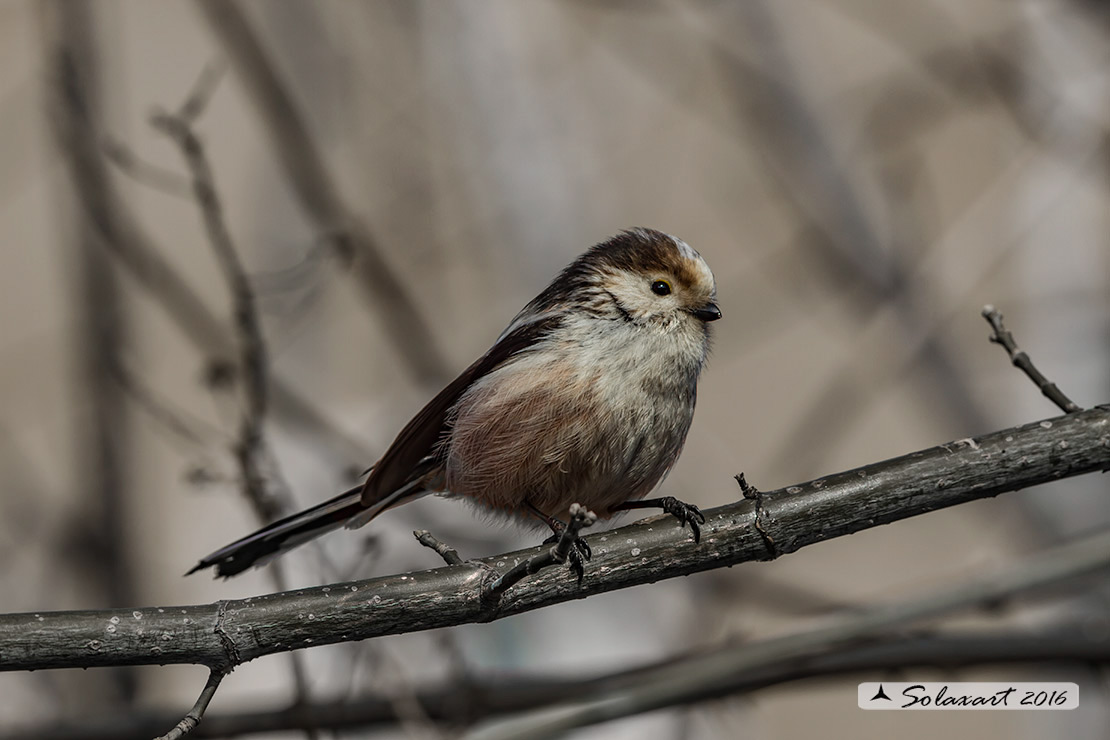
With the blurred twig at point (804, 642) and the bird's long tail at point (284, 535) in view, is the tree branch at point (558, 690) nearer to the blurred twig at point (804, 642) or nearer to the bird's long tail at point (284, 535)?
the blurred twig at point (804, 642)

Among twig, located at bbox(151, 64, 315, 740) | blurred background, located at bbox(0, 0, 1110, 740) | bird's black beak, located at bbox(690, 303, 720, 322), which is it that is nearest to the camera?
bird's black beak, located at bbox(690, 303, 720, 322)

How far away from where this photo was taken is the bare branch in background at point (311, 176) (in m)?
4.64

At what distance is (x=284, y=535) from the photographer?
3.13m

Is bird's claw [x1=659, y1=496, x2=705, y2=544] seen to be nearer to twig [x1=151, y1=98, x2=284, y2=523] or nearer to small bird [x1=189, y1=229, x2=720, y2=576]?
small bird [x1=189, y1=229, x2=720, y2=576]

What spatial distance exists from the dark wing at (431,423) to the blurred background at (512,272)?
0.46m

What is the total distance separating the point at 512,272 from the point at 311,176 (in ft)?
3.77

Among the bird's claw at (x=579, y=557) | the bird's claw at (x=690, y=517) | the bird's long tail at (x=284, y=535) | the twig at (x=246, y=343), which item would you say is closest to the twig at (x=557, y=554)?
the bird's claw at (x=579, y=557)

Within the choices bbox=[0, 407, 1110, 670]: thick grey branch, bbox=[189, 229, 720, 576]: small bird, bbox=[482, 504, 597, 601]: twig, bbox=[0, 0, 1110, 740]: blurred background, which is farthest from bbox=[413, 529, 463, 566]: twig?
bbox=[0, 0, 1110, 740]: blurred background

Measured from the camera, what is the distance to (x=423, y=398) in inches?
205

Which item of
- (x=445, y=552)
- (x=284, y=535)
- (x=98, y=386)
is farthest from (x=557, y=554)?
(x=98, y=386)

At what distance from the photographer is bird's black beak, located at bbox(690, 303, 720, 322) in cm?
318

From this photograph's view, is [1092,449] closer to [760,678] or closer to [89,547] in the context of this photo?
[760,678]

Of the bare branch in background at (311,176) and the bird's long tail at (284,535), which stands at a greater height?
the bare branch in background at (311,176)

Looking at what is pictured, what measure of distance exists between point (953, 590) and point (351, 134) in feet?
17.2
